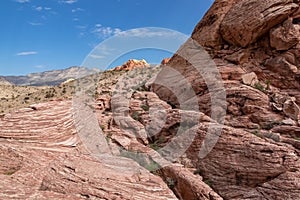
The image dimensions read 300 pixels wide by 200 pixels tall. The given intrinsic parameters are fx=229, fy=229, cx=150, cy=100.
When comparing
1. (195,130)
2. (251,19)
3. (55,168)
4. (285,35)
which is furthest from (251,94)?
(55,168)

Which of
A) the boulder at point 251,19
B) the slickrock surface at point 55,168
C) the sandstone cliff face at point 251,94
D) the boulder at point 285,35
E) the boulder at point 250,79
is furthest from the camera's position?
the boulder at point 251,19

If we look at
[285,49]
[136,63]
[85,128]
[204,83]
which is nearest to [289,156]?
[204,83]

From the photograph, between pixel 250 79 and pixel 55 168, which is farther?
pixel 250 79

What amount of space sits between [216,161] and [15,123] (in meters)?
8.36

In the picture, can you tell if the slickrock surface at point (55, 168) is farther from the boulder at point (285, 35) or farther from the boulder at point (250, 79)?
the boulder at point (285, 35)

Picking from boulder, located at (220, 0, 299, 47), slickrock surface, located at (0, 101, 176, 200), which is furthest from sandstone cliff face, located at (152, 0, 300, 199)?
slickrock surface, located at (0, 101, 176, 200)

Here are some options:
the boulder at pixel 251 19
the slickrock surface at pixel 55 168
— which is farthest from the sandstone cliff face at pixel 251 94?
the slickrock surface at pixel 55 168

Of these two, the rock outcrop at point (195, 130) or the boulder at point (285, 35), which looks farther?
the boulder at point (285, 35)

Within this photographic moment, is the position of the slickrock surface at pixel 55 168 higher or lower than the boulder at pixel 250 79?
lower

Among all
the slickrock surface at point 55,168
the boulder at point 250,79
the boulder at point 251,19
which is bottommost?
the slickrock surface at point 55,168

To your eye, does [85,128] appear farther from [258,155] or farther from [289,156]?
[289,156]

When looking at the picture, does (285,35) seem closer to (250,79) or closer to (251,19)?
(251,19)

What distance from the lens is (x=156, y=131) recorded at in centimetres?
1359

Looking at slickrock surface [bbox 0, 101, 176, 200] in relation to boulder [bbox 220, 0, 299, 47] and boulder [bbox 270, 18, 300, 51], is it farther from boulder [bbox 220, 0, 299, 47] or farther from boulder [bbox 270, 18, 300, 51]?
boulder [bbox 270, 18, 300, 51]
